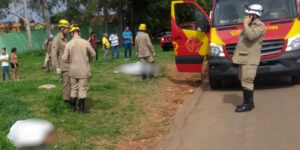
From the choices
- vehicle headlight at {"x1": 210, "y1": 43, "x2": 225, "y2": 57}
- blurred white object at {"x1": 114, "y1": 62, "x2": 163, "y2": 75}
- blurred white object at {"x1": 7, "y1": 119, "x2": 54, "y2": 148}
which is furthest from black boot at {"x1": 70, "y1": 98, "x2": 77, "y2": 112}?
blurred white object at {"x1": 114, "y1": 62, "x2": 163, "y2": 75}

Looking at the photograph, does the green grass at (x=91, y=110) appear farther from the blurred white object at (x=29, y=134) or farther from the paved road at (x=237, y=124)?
the paved road at (x=237, y=124)

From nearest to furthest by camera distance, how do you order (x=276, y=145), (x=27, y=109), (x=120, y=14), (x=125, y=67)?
(x=276, y=145) < (x=27, y=109) < (x=125, y=67) < (x=120, y=14)

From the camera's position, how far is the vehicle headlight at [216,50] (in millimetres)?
9438

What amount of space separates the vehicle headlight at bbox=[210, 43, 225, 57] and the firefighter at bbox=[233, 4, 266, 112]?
5.79ft

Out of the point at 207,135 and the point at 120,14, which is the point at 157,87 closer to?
the point at 207,135

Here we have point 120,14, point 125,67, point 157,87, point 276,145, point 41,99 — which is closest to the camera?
point 276,145

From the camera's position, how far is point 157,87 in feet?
36.2

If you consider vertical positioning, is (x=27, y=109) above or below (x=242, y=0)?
below

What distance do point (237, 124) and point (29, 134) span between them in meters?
3.20

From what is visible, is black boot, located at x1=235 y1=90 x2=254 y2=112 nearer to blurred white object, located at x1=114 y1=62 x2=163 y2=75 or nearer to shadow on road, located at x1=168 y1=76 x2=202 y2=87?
shadow on road, located at x1=168 y1=76 x2=202 y2=87

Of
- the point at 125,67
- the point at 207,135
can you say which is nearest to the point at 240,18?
the point at 207,135

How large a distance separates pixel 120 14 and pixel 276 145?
31742mm

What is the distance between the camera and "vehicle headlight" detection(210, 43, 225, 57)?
9.44 m

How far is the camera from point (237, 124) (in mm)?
6848
